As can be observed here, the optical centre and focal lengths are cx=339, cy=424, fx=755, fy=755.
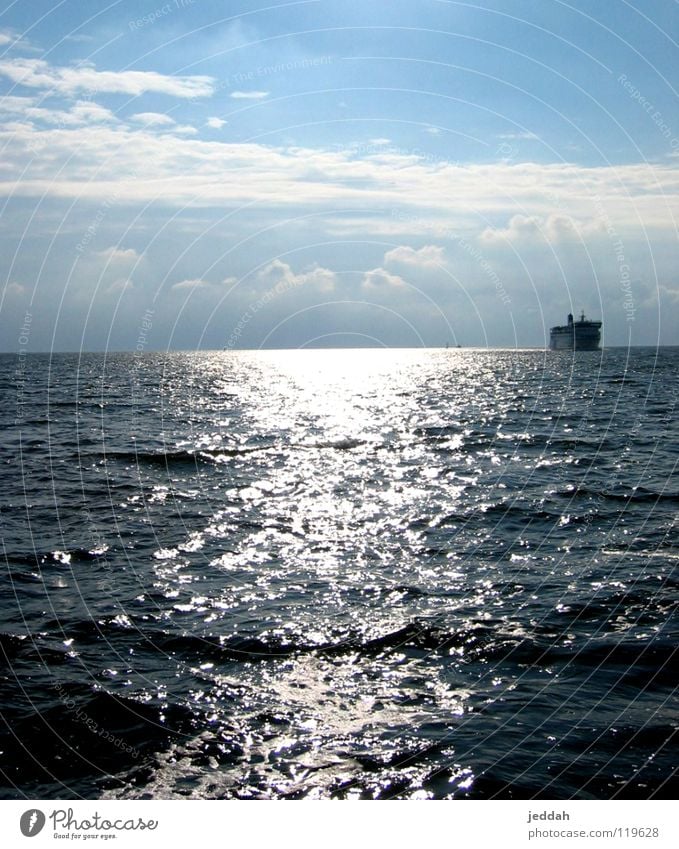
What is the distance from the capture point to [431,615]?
16.9 m

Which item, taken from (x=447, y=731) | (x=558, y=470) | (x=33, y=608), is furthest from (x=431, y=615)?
(x=558, y=470)

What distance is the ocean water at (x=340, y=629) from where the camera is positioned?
11.2 metres

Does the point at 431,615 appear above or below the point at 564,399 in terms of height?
below

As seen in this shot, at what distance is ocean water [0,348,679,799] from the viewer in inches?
439

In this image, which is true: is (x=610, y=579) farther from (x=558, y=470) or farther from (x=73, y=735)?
(x=558, y=470)

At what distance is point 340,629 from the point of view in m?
16.1

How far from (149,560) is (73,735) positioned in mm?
9688

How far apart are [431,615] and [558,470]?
67.3 ft

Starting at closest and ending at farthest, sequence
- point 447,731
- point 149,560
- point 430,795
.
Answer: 1. point 430,795
2. point 447,731
3. point 149,560

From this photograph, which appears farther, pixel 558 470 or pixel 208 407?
pixel 208 407
